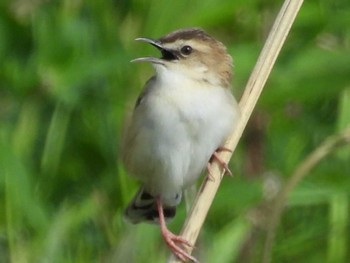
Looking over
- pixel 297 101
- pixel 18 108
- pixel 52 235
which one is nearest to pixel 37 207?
pixel 52 235

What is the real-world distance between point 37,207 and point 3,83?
82 cm

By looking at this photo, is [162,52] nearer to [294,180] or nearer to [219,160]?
[219,160]

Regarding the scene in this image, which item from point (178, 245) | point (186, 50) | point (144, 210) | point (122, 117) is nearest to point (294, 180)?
point (178, 245)

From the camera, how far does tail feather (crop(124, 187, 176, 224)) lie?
7.83 meters

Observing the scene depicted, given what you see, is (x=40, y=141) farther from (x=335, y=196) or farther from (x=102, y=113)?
(x=335, y=196)

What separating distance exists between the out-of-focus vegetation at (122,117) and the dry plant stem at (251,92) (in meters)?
0.86

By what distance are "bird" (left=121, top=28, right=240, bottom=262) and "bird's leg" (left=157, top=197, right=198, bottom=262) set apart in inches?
0.5

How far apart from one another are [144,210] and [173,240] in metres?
0.52

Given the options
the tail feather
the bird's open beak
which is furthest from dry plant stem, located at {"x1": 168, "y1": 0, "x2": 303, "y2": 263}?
the tail feather

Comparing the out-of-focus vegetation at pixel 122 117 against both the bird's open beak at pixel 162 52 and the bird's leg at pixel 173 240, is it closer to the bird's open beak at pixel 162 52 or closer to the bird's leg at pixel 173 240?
the bird's leg at pixel 173 240

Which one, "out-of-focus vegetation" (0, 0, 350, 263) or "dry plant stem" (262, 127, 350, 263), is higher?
"dry plant stem" (262, 127, 350, 263)

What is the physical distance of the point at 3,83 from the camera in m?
8.56

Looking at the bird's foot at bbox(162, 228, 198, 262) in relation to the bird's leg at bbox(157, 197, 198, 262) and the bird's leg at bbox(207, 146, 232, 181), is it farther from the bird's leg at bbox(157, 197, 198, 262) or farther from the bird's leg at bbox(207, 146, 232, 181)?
the bird's leg at bbox(207, 146, 232, 181)

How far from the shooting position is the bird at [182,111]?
743 cm
